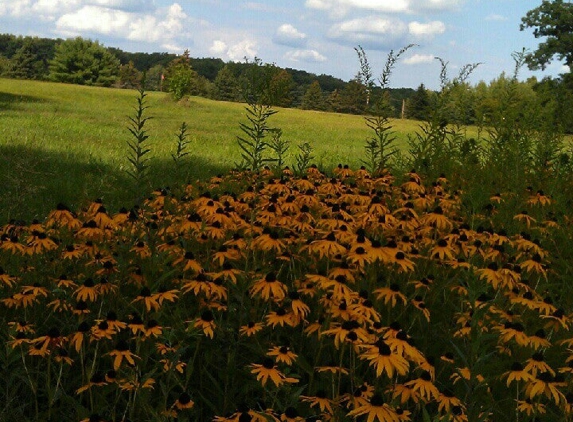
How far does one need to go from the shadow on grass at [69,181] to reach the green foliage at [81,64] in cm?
6150

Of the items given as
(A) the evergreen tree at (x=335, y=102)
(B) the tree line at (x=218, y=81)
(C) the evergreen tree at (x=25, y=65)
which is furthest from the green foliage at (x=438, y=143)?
(C) the evergreen tree at (x=25, y=65)

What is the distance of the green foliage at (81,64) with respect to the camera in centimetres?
6731

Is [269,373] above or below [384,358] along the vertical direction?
below

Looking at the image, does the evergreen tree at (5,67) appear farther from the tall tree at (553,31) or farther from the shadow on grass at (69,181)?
the shadow on grass at (69,181)

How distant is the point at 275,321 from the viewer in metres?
2.77

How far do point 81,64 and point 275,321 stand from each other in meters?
71.0

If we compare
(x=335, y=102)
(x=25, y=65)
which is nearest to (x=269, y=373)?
(x=335, y=102)

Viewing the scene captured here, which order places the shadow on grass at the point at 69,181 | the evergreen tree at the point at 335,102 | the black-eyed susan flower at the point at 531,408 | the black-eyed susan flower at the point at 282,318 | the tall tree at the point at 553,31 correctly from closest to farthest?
the black-eyed susan flower at the point at 531,408, the black-eyed susan flower at the point at 282,318, the shadow on grass at the point at 69,181, the tall tree at the point at 553,31, the evergreen tree at the point at 335,102

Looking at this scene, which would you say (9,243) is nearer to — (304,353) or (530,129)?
(304,353)

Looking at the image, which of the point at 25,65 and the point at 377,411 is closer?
the point at 377,411

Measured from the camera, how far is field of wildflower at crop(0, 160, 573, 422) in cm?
245

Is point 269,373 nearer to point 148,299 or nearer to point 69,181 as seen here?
point 148,299

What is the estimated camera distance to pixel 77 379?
2900mm

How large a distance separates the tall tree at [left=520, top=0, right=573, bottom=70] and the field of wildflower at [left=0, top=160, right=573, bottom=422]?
43721 millimetres
